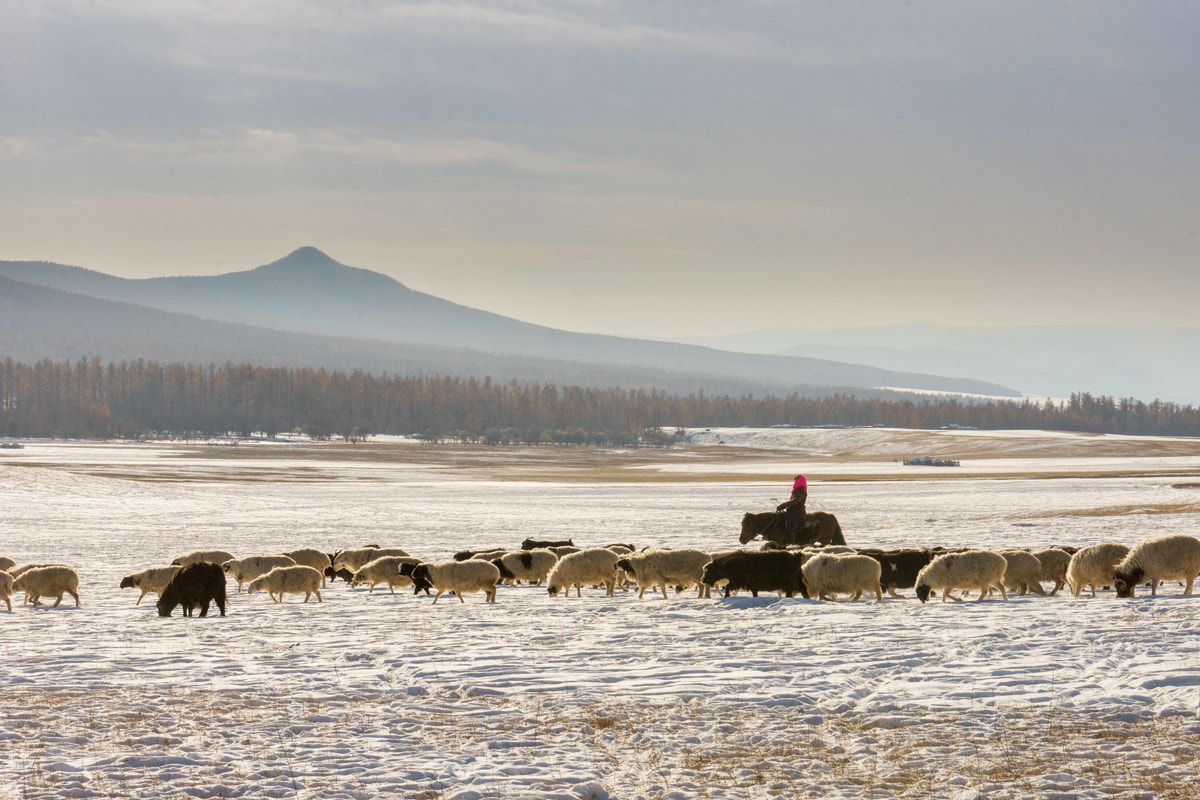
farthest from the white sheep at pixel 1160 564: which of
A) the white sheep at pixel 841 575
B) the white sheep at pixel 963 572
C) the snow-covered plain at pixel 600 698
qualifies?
the white sheep at pixel 841 575

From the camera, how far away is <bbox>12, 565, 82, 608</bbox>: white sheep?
17.0m

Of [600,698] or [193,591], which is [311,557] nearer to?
[193,591]

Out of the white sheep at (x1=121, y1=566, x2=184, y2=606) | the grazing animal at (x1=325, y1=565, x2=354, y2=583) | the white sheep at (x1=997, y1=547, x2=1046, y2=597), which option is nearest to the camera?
the white sheep at (x1=997, y1=547, x2=1046, y2=597)

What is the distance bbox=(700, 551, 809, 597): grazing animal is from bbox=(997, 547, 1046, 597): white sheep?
11.7ft

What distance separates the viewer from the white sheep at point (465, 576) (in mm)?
17609

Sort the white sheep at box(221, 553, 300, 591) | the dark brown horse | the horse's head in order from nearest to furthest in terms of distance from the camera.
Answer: the white sheep at box(221, 553, 300, 591) → the dark brown horse → the horse's head

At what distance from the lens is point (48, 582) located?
17.0m

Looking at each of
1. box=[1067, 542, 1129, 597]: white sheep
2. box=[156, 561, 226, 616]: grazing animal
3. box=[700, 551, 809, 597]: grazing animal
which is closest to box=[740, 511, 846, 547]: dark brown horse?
box=[700, 551, 809, 597]: grazing animal

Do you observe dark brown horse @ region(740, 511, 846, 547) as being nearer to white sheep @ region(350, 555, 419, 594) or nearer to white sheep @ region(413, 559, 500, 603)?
white sheep @ region(413, 559, 500, 603)

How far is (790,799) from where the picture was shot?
24.1 ft

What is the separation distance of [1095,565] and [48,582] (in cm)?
1767

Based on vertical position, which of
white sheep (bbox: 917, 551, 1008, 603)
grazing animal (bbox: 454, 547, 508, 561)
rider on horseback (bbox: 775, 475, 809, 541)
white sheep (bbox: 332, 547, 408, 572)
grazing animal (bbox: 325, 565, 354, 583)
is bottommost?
grazing animal (bbox: 325, 565, 354, 583)

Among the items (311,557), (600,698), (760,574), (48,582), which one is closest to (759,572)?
(760,574)

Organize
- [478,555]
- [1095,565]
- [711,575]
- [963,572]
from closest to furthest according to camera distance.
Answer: [963,572] → [1095,565] → [711,575] → [478,555]
